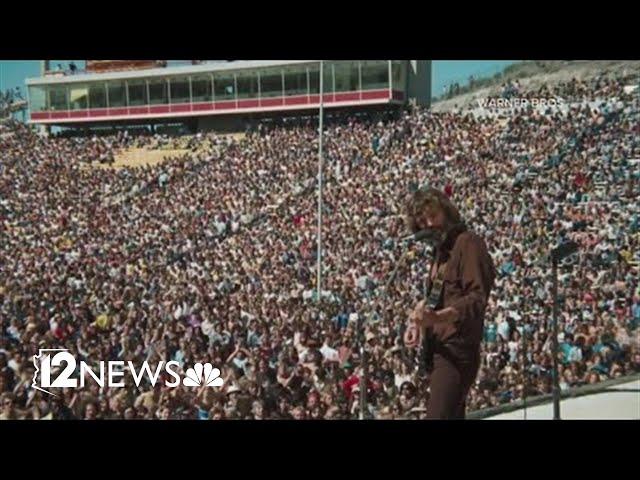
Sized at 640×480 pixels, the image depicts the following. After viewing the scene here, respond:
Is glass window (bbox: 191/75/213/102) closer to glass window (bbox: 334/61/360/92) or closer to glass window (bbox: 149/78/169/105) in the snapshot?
glass window (bbox: 149/78/169/105)

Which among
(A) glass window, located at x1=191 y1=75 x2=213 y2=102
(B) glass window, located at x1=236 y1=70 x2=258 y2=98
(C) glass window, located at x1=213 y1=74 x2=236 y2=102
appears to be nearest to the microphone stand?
(B) glass window, located at x1=236 y1=70 x2=258 y2=98

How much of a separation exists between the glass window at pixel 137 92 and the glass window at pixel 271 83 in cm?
109

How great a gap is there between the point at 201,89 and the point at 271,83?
102 centimetres

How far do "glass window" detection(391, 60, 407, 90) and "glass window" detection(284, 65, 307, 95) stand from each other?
2.21 ft

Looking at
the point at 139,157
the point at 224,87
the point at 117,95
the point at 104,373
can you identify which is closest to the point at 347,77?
the point at 224,87

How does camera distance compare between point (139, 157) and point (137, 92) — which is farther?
point (139, 157)

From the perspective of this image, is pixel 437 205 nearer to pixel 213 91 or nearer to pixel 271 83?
pixel 271 83

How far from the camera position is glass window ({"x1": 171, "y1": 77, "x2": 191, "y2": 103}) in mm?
8352

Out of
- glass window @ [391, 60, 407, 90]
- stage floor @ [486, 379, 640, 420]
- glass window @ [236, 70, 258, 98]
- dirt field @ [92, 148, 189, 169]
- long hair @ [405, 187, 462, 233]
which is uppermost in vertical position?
glass window @ [236, 70, 258, 98]

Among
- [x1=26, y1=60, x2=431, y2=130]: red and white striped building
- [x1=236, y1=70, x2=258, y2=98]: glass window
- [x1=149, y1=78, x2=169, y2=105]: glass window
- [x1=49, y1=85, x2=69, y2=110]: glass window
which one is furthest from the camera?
[x1=149, y1=78, x2=169, y2=105]: glass window

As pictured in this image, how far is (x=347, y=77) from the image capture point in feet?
24.2

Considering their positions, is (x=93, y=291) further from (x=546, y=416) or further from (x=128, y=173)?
(x=546, y=416)
